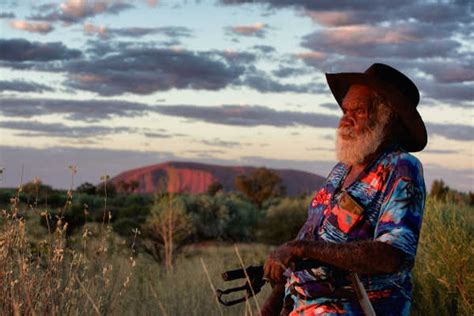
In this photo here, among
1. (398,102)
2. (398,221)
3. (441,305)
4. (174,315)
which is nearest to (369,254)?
(398,221)

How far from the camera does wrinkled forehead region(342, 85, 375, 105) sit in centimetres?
507

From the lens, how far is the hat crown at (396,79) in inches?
199

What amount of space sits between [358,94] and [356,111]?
0.35 ft

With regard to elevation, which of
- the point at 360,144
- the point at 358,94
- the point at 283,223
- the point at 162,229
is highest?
the point at 358,94

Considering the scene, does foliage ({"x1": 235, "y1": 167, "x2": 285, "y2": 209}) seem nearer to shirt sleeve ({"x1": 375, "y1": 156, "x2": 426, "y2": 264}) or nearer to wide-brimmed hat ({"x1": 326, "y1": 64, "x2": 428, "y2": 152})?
wide-brimmed hat ({"x1": 326, "y1": 64, "x2": 428, "y2": 152})

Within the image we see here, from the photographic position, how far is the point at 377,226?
4430mm

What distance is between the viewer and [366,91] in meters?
5.09

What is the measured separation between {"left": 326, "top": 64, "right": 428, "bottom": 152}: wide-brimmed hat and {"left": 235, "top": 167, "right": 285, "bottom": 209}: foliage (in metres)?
44.8

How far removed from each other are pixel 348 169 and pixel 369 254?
934mm

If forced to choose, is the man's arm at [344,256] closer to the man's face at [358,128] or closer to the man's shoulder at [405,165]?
the man's shoulder at [405,165]

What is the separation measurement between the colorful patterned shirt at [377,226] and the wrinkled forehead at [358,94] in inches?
16.5

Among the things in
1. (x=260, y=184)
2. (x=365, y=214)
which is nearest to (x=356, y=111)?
(x=365, y=214)

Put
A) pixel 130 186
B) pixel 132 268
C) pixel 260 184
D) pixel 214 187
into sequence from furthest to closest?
pixel 214 187 → pixel 260 184 → pixel 130 186 → pixel 132 268

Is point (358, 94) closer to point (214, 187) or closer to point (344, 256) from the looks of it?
point (344, 256)
